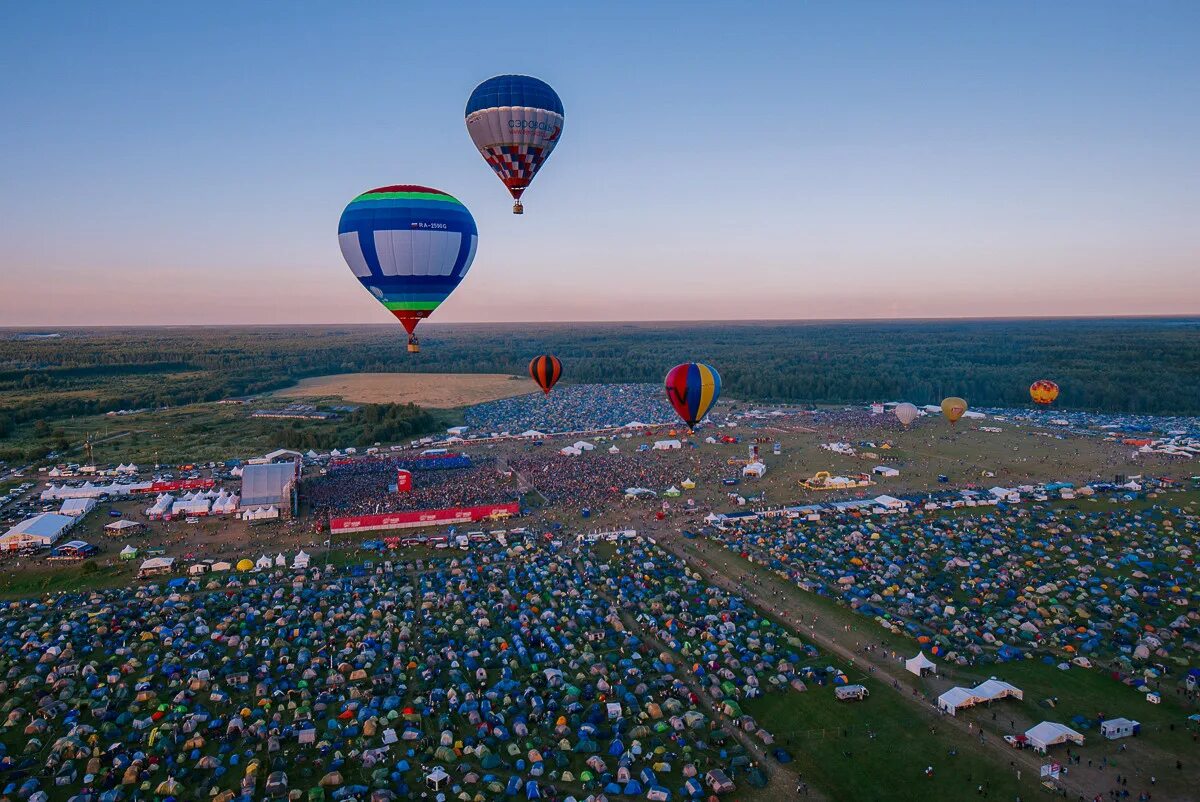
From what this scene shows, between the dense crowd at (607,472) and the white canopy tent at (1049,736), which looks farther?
the dense crowd at (607,472)

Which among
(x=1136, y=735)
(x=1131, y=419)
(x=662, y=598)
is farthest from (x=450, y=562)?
(x=1131, y=419)

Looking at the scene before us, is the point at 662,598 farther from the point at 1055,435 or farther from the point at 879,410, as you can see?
the point at 879,410

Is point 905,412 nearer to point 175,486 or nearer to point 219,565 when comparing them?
point 219,565

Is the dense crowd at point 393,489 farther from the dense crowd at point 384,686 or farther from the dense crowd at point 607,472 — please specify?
the dense crowd at point 384,686

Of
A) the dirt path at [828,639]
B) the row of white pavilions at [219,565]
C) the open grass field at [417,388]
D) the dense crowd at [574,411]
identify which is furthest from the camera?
the open grass field at [417,388]

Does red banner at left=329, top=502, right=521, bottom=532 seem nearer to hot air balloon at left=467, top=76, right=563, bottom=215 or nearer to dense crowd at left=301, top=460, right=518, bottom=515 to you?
dense crowd at left=301, top=460, right=518, bottom=515

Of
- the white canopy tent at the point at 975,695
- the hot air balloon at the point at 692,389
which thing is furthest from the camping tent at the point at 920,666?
the hot air balloon at the point at 692,389

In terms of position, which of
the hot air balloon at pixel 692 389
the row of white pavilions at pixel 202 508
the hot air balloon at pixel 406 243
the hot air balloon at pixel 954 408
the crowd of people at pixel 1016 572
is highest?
the hot air balloon at pixel 406 243
